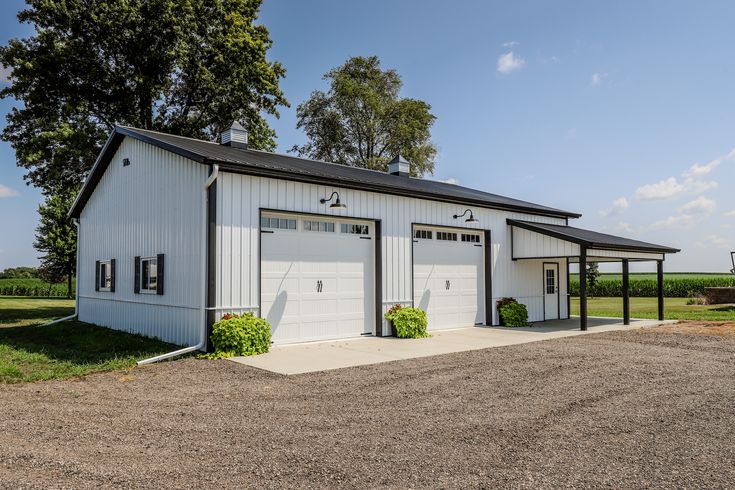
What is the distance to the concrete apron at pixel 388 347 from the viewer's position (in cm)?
884

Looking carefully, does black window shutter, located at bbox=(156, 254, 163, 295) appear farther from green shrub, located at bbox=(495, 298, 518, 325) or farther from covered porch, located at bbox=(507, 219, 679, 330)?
covered porch, located at bbox=(507, 219, 679, 330)

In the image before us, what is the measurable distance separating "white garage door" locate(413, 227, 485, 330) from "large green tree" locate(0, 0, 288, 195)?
11.3 metres

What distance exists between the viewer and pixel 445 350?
33.9ft

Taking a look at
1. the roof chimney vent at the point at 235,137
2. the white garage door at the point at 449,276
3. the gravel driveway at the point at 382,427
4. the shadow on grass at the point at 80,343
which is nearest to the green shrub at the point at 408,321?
the white garage door at the point at 449,276

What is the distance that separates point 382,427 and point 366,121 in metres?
31.3

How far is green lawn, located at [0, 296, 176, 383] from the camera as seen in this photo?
27.8 ft

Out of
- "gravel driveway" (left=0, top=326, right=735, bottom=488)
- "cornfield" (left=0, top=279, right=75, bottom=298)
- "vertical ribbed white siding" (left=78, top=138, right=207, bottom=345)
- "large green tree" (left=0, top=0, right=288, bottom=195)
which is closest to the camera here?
"gravel driveway" (left=0, top=326, right=735, bottom=488)

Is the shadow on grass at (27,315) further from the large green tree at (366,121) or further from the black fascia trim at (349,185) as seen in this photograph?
the large green tree at (366,121)

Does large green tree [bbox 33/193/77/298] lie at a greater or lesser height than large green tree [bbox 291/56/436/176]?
lesser

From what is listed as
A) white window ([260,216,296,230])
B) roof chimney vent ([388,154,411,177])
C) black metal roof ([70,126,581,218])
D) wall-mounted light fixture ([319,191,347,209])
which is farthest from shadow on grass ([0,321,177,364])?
roof chimney vent ([388,154,411,177])

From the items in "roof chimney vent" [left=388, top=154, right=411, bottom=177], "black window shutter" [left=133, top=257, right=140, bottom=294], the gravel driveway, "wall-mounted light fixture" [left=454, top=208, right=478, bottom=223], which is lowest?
the gravel driveway

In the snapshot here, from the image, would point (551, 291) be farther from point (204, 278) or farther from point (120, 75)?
point (120, 75)

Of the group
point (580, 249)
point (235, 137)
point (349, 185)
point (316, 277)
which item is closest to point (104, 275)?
point (235, 137)

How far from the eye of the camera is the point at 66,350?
11.0 metres
